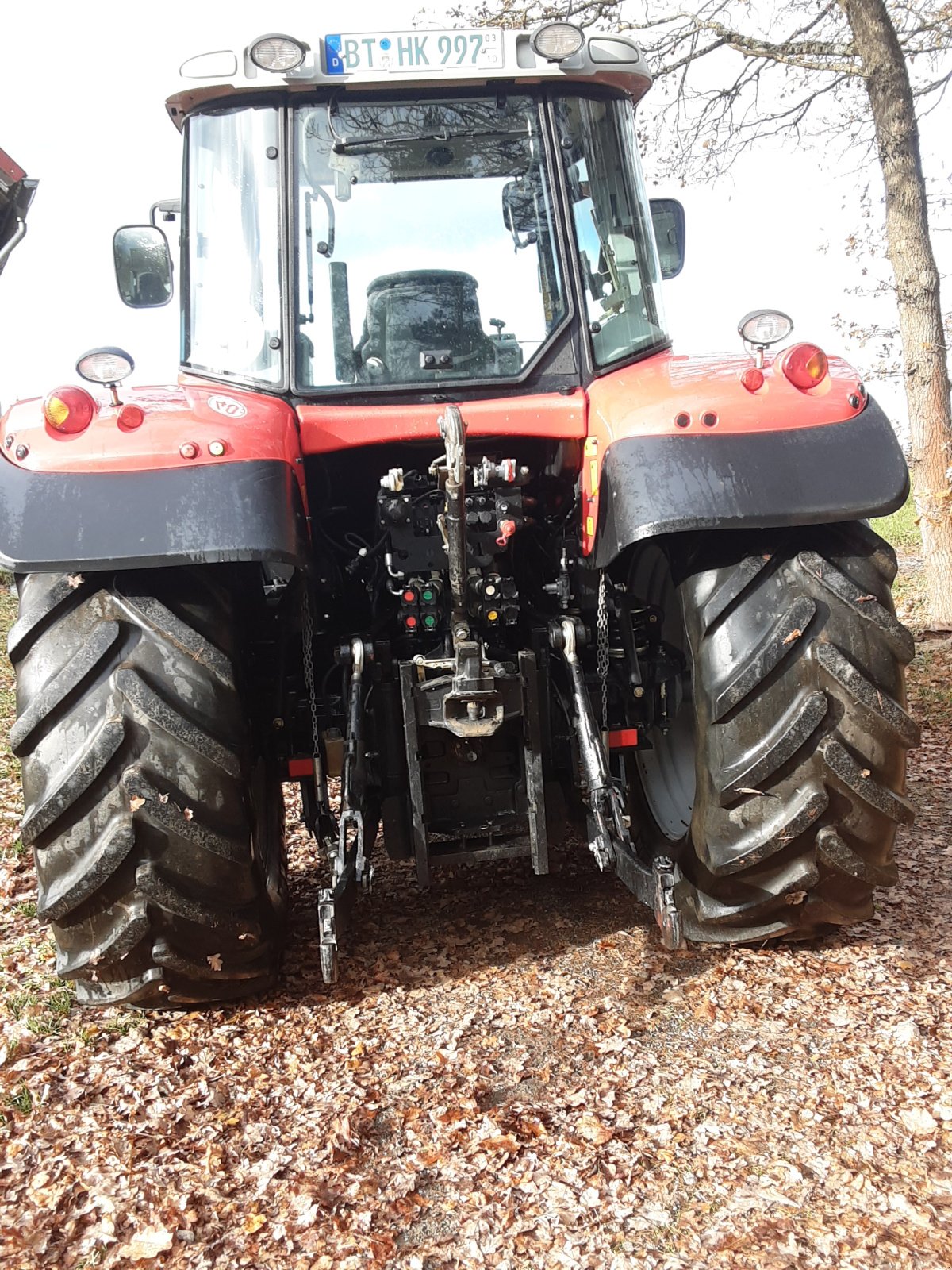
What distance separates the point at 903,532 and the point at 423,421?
1605cm

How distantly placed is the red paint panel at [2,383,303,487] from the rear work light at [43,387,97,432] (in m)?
0.02

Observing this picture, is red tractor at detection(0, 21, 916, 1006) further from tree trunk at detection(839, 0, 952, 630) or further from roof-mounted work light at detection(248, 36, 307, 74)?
tree trunk at detection(839, 0, 952, 630)

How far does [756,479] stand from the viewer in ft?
8.99

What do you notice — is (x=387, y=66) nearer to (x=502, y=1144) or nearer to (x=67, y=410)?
(x=67, y=410)

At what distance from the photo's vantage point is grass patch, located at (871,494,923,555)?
15.9 metres

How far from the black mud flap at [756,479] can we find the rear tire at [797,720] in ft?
0.54


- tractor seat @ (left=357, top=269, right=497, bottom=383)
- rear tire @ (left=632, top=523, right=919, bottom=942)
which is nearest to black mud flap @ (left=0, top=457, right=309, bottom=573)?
tractor seat @ (left=357, top=269, right=497, bottom=383)

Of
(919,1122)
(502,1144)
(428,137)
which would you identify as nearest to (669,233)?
(428,137)

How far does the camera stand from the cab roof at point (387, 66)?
3.24 meters

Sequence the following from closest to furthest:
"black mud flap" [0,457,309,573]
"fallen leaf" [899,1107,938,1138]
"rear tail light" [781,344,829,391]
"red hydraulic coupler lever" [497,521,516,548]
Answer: "fallen leaf" [899,1107,938,1138], "black mud flap" [0,457,309,573], "rear tail light" [781,344,829,391], "red hydraulic coupler lever" [497,521,516,548]

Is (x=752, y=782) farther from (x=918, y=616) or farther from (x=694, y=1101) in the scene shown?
(x=918, y=616)

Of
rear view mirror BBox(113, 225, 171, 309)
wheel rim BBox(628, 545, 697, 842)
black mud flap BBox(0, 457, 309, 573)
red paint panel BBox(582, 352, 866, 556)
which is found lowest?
wheel rim BBox(628, 545, 697, 842)

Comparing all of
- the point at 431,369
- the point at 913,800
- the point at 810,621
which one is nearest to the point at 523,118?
the point at 431,369

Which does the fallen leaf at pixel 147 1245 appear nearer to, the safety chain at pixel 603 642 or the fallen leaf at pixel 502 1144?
the fallen leaf at pixel 502 1144
